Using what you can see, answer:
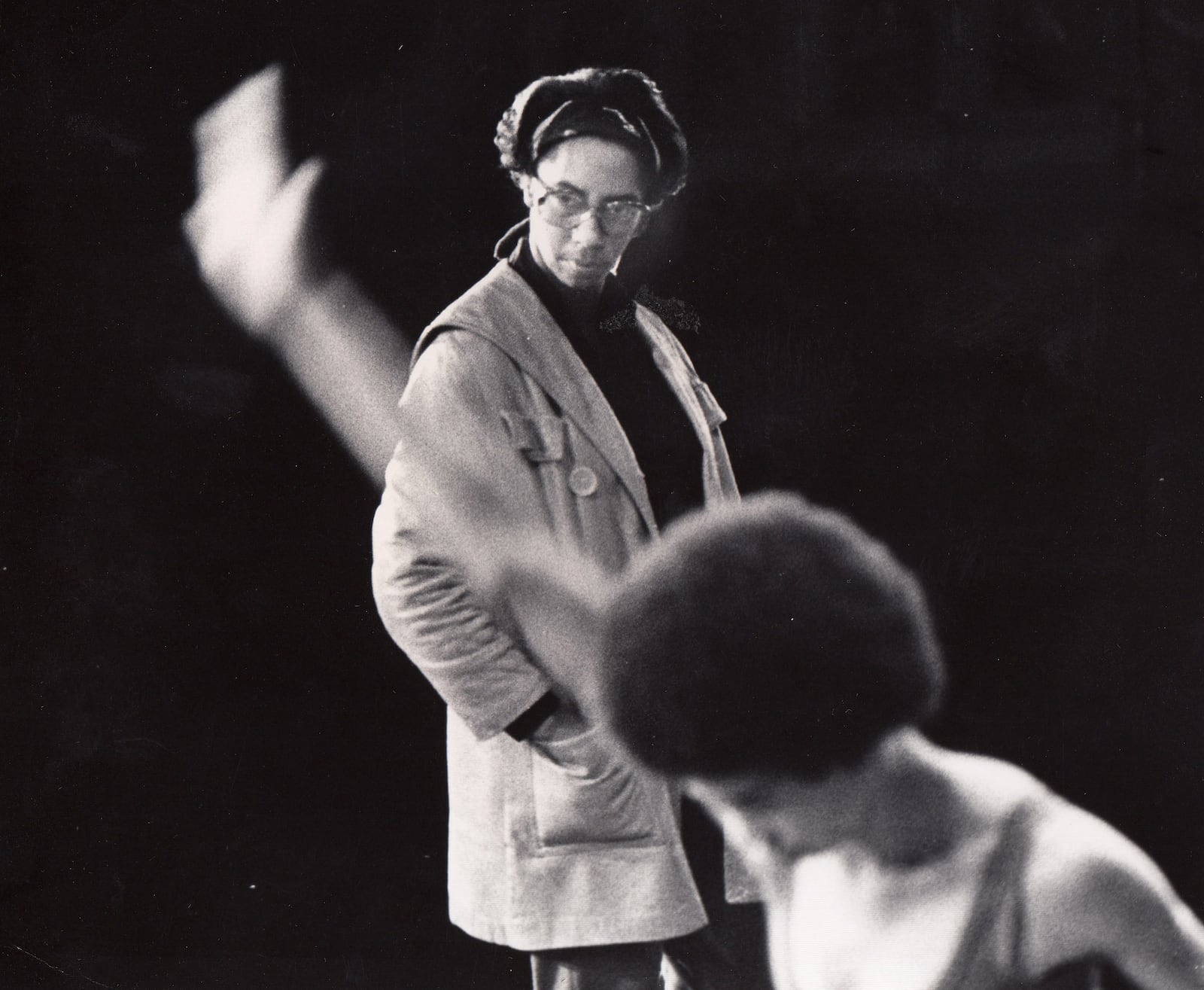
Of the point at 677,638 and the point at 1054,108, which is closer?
the point at 677,638

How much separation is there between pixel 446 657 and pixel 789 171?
3.69ft

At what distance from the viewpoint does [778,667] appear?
5.99ft

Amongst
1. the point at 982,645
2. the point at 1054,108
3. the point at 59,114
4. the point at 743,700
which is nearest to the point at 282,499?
the point at 59,114

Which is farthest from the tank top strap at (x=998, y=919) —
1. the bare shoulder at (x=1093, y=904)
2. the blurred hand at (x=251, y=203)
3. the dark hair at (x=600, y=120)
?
the blurred hand at (x=251, y=203)

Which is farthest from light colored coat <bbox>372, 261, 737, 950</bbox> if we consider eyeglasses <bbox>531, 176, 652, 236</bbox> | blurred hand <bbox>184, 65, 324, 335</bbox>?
blurred hand <bbox>184, 65, 324, 335</bbox>

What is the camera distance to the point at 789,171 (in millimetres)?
2500

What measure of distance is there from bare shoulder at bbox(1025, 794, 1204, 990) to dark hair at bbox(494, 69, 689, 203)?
1304 mm

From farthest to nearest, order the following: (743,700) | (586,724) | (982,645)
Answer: (982,645)
(586,724)
(743,700)

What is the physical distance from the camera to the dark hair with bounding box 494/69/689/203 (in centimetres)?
236

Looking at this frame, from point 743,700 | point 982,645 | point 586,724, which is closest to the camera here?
point 743,700

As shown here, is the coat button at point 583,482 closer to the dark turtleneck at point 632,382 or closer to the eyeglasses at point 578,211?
the dark turtleneck at point 632,382

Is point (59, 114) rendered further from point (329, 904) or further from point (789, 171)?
point (329, 904)

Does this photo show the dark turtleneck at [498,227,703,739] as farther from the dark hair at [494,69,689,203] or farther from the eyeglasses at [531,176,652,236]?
the dark hair at [494,69,689,203]

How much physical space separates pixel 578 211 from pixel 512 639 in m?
0.77
